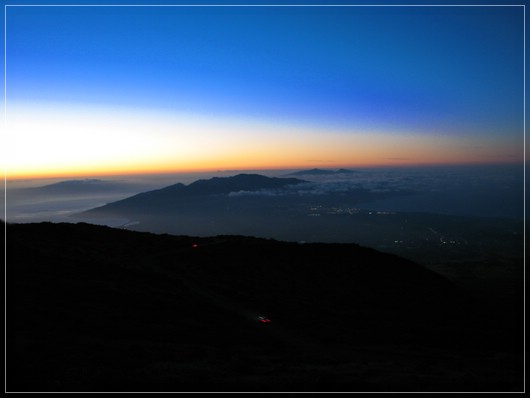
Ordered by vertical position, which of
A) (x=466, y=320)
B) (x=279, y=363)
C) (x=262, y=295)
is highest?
(x=279, y=363)

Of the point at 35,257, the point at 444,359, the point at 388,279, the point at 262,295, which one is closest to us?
the point at 444,359

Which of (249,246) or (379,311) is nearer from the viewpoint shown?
(379,311)

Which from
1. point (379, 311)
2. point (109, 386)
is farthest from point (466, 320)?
point (109, 386)

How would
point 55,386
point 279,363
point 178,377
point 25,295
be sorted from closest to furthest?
point 55,386 < point 178,377 < point 279,363 < point 25,295

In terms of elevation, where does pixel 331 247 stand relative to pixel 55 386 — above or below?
below

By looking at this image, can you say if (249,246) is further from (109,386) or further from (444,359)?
(109,386)

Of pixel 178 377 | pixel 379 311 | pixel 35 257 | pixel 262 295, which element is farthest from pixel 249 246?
pixel 178 377

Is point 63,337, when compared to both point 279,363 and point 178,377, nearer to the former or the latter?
point 178,377
